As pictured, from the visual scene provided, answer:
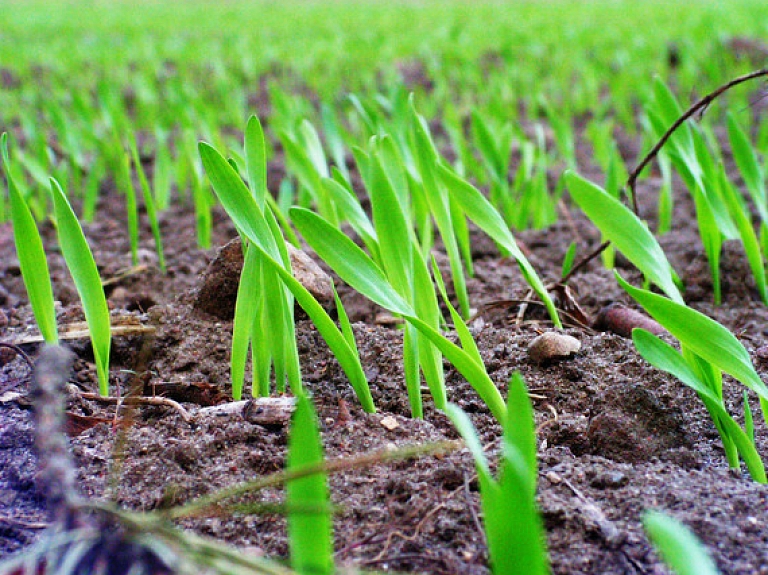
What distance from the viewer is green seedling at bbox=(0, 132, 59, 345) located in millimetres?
1133

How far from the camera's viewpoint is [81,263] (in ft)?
3.77

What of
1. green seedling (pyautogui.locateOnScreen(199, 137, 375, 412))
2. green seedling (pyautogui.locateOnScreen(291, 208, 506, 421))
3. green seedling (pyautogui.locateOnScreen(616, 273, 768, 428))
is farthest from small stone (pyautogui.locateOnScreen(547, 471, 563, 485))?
green seedling (pyautogui.locateOnScreen(199, 137, 375, 412))

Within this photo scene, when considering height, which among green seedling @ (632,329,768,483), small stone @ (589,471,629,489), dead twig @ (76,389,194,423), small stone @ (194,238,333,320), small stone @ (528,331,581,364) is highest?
small stone @ (194,238,333,320)

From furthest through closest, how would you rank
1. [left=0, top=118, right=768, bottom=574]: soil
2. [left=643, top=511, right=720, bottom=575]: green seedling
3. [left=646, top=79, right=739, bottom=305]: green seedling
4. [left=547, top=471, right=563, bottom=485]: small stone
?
[left=646, top=79, right=739, bottom=305]: green seedling
[left=547, top=471, right=563, bottom=485]: small stone
[left=0, top=118, right=768, bottom=574]: soil
[left=643, top=511, right=720, bottom=575]: green seedling

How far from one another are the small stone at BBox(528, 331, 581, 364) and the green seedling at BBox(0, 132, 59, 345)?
733 mm

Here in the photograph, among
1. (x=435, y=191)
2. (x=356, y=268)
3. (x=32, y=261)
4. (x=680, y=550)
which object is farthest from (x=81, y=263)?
(x=680, y=550)

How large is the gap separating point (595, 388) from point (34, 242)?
84 centimetres

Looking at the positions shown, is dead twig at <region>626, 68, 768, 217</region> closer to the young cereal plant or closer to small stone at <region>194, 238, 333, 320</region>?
the young cereal plant

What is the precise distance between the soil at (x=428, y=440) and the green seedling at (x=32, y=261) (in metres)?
0.15

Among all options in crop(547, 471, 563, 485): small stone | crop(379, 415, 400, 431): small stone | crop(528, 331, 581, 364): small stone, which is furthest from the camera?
crop(528, 331, 581, 364): small stone

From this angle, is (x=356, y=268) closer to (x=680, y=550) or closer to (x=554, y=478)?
(x=554, y=478)

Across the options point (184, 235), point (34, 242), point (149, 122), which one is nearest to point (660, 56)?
point (149, 122)

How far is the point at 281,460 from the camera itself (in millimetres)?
1045

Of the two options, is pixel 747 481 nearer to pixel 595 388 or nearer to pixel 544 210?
pixel 595 388
